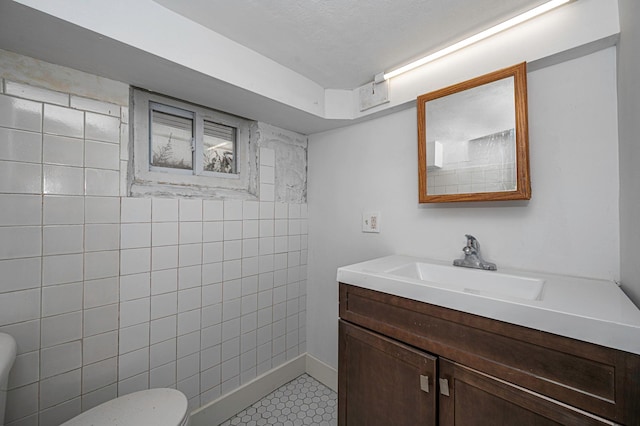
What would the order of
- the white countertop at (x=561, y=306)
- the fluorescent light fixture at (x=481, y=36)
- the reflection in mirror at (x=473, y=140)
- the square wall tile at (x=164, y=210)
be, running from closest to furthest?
1. the white countertop at (x=561, y=306)
2. the fluorescent light fixture at (x=481, y=36)
3. the reflection in mirror at (x=473, y=140)
4. the square wall tile at (x=164, y=210)

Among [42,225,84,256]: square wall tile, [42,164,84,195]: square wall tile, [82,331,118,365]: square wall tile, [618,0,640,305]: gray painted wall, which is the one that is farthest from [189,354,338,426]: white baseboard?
[618,0,640,305]: gray painted wall

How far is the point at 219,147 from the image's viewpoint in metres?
1.64

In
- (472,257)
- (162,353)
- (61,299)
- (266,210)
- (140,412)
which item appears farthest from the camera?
(266,210)

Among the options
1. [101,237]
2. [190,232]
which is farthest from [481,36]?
[101,237]

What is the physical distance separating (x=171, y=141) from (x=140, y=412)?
125 centimetres

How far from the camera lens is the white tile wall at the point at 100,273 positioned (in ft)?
3.29

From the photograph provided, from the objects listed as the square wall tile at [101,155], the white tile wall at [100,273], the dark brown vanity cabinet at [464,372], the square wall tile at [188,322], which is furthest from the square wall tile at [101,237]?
the dark brown vanity cabinet at [464,372]

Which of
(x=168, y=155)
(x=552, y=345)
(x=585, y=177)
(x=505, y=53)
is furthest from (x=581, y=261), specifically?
(x=168, y=155)

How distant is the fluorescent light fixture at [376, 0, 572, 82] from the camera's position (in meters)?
1.00

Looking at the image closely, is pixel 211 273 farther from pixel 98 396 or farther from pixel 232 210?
pixel 98 396

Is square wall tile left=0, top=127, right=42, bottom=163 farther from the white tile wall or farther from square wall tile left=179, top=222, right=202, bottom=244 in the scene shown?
square wall tile left=179, top=222, right=202, bottom=244

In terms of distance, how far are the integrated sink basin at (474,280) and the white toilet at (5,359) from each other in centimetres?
126

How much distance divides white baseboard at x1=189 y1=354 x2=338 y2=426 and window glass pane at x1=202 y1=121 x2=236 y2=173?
1.37 meters

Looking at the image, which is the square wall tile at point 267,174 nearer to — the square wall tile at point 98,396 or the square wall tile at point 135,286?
the square wall tile at point 135,286
